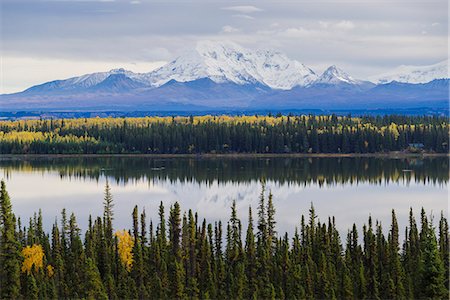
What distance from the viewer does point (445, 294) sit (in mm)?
36656

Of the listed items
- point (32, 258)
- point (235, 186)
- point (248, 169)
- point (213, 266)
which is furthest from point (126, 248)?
point (248, 169)

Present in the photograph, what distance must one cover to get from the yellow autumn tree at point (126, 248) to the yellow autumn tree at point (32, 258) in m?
4.53

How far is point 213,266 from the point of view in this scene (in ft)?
153

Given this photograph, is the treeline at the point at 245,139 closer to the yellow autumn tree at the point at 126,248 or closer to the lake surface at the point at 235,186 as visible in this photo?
the lake surface at the point at 235,186

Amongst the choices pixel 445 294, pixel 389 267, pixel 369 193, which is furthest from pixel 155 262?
pixel 369 193

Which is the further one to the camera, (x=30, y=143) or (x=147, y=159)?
(x=30, y=143)

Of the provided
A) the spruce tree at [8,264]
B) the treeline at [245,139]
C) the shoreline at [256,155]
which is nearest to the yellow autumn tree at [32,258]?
the spruce tree at [8,264]

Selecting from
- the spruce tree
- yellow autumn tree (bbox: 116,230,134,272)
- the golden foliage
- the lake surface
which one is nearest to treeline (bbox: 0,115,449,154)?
the lake surface

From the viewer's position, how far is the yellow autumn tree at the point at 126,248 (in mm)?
48406

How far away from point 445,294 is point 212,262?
→ 14.6m

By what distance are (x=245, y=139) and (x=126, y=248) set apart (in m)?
97.3

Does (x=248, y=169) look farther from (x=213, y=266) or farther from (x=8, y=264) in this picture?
(x=8, y=264)

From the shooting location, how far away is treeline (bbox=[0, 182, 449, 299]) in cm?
4209

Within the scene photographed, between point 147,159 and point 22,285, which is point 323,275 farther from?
point 147,159
